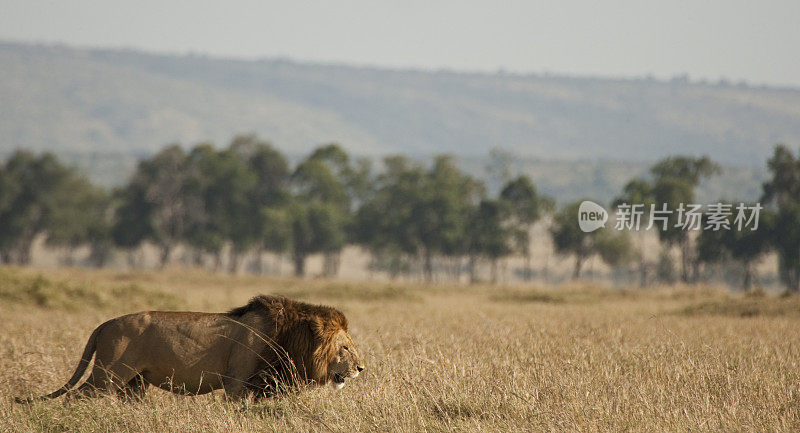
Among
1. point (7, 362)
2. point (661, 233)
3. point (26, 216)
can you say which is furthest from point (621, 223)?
point (7, 362)

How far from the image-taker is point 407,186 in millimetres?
71750

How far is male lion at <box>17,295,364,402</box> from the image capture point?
8727 millimetres

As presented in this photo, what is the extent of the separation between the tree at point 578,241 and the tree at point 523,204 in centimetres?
207

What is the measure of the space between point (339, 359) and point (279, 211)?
205ft

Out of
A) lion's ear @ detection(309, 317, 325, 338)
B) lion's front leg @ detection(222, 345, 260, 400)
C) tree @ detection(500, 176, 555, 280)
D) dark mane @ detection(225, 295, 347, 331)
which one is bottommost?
lion's front leg @ detection(222, 345, 260, 400)

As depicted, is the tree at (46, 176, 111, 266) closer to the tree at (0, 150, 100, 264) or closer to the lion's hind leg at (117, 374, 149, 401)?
the tree at (0, 150, 100, 264)

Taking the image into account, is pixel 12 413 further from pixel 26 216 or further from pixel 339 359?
pixel 26 216

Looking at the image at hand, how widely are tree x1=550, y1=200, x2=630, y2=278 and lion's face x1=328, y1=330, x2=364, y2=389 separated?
57949mm

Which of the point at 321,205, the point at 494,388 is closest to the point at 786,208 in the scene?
the point at 321,205

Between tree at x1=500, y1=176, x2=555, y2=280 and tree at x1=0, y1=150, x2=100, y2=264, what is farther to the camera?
Answer: tree at x1=0, y1=150, x2=100, y2=264

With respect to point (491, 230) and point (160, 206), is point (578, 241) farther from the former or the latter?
point (160, 206)

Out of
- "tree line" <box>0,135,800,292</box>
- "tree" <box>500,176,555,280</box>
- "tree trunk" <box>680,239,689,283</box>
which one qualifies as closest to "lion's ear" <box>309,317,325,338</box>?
"tree trunk" <box>680,239,689,283</box>

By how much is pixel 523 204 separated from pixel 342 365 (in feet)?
205

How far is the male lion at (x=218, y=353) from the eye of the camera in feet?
28.6
